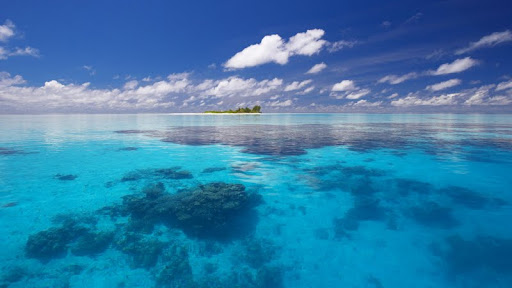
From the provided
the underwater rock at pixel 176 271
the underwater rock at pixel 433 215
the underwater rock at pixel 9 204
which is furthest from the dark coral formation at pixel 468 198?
the underwater rock at pixel 9 204

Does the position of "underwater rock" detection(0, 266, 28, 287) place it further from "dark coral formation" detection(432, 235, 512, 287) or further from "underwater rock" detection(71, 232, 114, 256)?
"dark coral formation" detection(432, 235, 512, 287)

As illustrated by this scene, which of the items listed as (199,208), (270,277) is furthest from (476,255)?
(199,208)

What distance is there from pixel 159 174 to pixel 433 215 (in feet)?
50.1

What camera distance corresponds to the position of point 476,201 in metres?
11.5

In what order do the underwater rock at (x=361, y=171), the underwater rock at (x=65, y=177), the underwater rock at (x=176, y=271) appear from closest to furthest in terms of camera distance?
the underwater rock at (x=176, y=271), the underwater rock at (x=65, y=177), the underwater rock at (x=361, y=171)

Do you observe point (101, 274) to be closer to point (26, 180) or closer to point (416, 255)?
point (416, 255)

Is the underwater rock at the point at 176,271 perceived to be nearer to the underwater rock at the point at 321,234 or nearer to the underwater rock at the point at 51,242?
the underwater rock at the point at 51,242

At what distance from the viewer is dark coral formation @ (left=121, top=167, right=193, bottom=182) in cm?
1505

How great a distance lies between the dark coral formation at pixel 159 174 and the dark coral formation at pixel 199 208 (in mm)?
2631

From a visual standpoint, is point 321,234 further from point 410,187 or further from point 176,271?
point 410,187

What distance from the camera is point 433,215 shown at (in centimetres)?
1005

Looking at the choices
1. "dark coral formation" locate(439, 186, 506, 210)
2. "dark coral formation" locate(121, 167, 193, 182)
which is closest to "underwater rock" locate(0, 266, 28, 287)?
"dark coral formation" locate(121, 167, 193, 182)

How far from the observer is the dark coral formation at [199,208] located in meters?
9.20

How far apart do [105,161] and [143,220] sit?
41.9 ft
